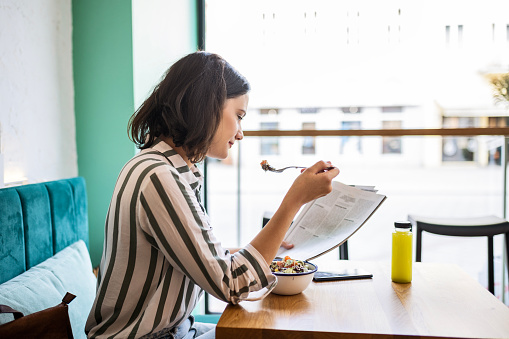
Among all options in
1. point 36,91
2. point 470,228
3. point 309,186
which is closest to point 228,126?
point 309,186

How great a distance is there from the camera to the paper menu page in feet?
3.67

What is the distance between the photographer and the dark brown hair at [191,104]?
3.34 ft

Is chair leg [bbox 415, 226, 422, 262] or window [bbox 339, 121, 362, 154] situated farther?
window [bbox 339, 121, 362, 154]

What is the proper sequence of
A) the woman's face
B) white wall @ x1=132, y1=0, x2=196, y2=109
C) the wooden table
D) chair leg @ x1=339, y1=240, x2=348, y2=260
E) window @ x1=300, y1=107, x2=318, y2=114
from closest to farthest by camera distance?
the wooden table → the woman's face → chair leg @ x1=339, y1=240, x2=348, y2=260 → white wall @ x1=132, y1=0, x2=196, y2=109 → window @ x1=300, y1=107, x2=318, y2=114

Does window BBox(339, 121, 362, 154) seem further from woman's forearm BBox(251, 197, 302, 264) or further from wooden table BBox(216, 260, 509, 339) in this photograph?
woman's forearm BBox(251, 197, 302, 264)

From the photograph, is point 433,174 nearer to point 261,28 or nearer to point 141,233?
point 261,28

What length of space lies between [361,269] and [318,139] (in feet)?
4.56

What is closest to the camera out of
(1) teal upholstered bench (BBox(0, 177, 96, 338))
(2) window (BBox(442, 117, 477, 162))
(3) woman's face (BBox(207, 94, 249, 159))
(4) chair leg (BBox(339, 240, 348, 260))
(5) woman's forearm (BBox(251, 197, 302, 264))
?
(5) woman's forearm (BBox(251, 197, 302, 264))

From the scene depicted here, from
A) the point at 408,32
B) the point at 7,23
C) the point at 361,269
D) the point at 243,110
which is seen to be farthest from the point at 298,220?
the point at 408,32

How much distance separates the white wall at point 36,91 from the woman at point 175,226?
2.21 ft

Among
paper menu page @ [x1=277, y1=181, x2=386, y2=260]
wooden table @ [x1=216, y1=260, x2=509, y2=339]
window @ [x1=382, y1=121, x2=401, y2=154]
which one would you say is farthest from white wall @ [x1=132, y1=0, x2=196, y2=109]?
window @ [x1=382, y1=121, x2=401, y2=154]

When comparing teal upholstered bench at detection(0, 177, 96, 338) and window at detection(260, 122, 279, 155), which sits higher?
window at detection(260, 122, 279, 155)

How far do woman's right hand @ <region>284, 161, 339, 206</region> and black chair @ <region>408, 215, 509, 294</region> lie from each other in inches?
40.9

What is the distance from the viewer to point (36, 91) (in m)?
1.67
